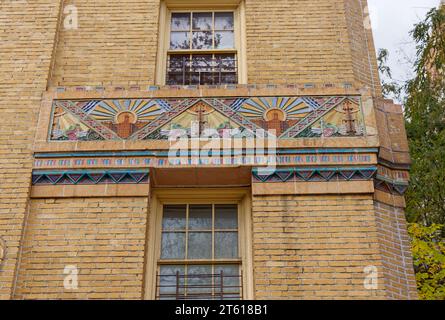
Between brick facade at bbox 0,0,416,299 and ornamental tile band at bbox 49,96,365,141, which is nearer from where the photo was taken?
brick facade at bbox 0,0,416,299

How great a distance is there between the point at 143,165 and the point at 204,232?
1266mm

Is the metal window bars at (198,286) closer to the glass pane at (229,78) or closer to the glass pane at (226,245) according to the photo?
the glass pane at (226,245)

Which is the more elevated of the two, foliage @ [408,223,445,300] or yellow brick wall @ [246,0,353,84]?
yellow brick wall @ [246,0,353,84]

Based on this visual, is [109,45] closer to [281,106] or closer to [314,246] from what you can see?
[281,106]

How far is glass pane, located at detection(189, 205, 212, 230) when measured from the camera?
928 cm

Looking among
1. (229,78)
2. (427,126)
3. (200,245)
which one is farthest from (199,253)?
(427,126)

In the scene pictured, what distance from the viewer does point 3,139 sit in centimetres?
958

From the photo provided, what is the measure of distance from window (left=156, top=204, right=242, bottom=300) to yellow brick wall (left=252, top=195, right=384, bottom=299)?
54 centimetres

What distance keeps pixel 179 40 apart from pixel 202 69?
2.62 feet

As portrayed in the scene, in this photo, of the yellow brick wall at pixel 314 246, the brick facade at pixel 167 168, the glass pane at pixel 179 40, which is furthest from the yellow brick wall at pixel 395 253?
the glass pane at pixel 179 40

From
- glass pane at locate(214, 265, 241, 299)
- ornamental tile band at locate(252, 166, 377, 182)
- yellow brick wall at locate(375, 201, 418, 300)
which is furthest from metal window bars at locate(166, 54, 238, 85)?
yellow brick wall at locate(375, 201, 418, 300)

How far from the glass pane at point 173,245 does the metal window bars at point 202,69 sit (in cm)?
263

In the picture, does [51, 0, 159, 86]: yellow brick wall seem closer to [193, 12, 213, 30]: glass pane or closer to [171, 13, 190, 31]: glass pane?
[171, 13, 190, 31]: glass pane
